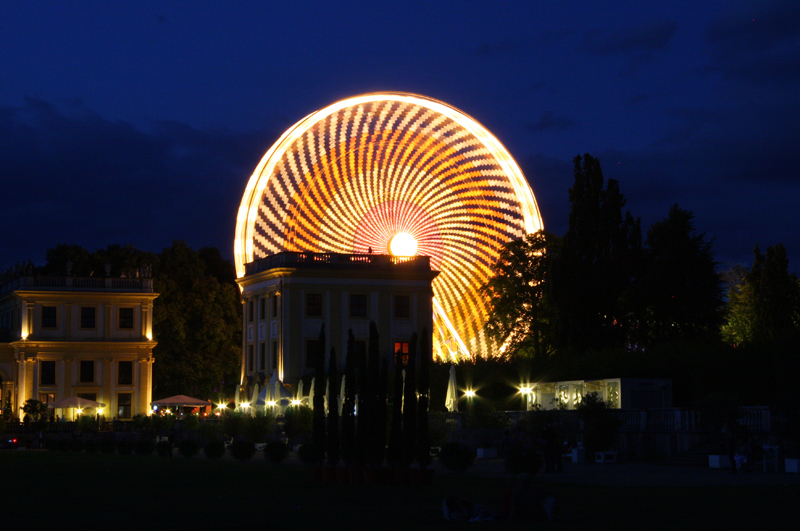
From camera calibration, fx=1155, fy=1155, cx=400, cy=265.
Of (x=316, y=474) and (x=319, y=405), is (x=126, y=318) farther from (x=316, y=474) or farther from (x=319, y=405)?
(x=316, y=474)

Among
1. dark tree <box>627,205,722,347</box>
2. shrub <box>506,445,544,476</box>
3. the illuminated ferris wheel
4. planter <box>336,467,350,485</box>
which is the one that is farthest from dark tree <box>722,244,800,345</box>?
shrub <box>506,445,544,476</box>

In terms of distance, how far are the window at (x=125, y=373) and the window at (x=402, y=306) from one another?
1665 cm

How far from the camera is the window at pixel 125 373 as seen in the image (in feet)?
215

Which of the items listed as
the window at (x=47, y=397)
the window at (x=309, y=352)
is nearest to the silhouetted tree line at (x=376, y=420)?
the window at (x=309, y=352)

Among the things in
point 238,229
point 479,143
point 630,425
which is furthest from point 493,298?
point 630,425

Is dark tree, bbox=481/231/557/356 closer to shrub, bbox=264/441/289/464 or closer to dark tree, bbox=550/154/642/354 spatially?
dark tree, bbox=550/154/642/354

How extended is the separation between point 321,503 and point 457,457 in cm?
811

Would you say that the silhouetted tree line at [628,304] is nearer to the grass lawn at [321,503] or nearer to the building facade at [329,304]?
the building facade at [329,304]

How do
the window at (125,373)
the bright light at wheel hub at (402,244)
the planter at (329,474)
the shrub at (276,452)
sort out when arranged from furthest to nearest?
1. the window at (125,373)
2. the bright light at wheel hub at (402,244)
3. the shrub at (276,452)
4. the planter at (329,474)

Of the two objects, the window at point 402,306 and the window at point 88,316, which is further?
the window at point 88,316

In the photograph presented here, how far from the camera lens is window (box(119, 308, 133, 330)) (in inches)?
2591

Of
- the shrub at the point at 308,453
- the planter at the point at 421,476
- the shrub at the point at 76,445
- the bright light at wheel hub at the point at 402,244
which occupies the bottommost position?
the shrub at the point at 76,445

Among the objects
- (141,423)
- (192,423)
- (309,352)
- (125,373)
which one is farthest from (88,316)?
(192,423)

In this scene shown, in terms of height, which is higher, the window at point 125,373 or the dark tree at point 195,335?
the dark tree at point 195,335
